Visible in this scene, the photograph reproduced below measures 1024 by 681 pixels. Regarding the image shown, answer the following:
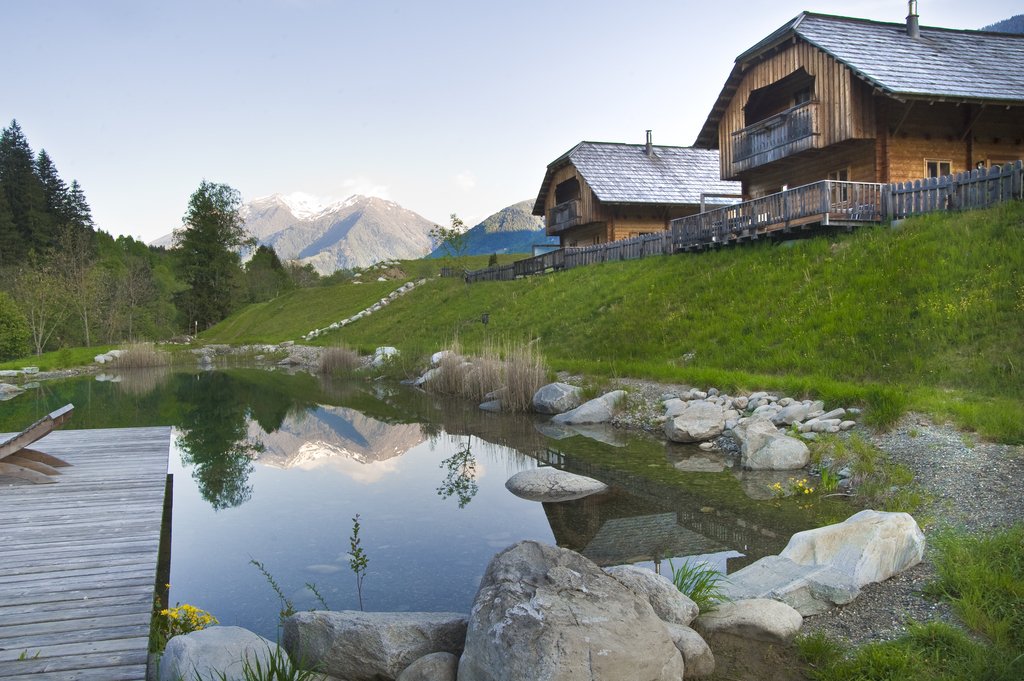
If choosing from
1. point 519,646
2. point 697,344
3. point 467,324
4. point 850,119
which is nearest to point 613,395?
point 697,344

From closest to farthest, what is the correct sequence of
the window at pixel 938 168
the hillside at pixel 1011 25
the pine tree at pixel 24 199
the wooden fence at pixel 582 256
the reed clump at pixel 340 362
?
1. the window at pixel 938 168
2. the wooden fence at pixel 582 256
3. the reed clump at pixel 340 362
4. the pine tree at pixel 24 199
5. the hillside at pixel 1011 25

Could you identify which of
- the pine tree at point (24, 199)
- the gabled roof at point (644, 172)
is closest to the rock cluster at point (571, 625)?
the gabled roof at point (644, 172)

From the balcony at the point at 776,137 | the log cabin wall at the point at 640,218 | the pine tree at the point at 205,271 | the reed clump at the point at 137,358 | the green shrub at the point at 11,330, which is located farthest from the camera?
the pine tree at the point at 205,271

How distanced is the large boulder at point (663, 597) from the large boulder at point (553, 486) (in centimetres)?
417

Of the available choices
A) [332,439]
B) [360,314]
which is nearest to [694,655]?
[332,439]

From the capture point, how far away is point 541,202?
44.8 m

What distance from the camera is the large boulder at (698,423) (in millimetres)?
12109

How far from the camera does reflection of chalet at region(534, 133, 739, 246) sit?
Result: 1439 inches

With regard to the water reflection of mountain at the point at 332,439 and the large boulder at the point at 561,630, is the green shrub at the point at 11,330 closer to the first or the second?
the water reflection of mountain at the point at 332,439

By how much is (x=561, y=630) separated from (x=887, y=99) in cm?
2276

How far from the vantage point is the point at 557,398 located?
1570cm

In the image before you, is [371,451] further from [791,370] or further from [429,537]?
[791,370]

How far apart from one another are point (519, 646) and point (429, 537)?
15.1 feet

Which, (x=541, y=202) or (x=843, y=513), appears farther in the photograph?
(x=541, y=202)
